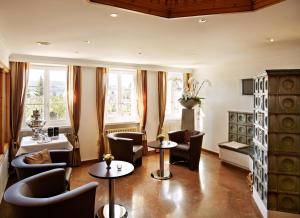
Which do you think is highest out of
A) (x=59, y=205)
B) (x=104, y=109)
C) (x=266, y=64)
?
(x=266, y=64)

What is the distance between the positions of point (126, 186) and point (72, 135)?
1.97 metres

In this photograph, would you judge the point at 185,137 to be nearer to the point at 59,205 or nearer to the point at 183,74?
the point at 183,74

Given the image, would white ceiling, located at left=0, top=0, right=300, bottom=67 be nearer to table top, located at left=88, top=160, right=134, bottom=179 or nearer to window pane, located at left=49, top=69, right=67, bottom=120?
window pane, located at left=49, top=69, right=67, bottom=120

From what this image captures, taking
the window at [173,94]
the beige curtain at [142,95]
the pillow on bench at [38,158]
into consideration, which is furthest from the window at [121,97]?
the pillow on bench at [38,158]

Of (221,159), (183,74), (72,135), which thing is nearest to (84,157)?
(72,135)

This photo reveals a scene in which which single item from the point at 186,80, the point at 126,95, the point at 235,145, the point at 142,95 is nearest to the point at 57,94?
the point at 126,95

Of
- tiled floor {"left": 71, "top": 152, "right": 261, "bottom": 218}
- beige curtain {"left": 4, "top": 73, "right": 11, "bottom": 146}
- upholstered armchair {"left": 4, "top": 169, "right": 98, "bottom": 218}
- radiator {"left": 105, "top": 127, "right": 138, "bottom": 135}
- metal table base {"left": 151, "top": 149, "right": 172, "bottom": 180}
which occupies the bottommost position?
tiled floor {"left": 71, "top": 152, "right": 261, "bottom": 218}

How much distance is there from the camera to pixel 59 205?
212 centimetres

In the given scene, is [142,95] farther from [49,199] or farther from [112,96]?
[49,199]

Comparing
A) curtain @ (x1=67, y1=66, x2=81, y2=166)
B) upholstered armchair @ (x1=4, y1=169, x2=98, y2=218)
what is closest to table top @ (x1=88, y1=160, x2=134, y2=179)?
upholstered armchair @ (x1=4, y1=169, x2=98, y2=218)

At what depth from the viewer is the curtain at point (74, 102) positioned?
518cm

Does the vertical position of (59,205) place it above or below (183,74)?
below

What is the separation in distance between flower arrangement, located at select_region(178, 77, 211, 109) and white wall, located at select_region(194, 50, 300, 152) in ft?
0.55

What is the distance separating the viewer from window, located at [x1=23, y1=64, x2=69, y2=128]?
195 inches
